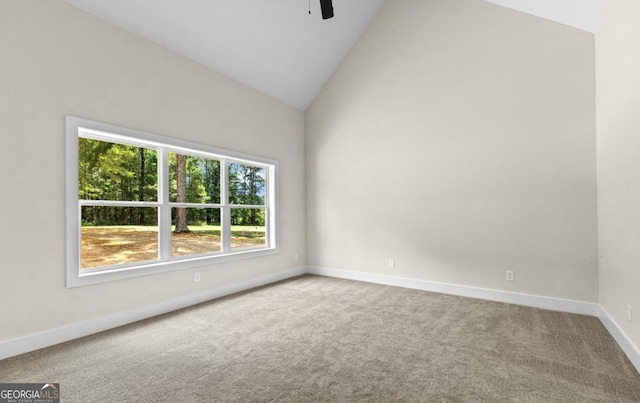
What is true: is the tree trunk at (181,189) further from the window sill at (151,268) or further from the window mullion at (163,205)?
the window sill at (151,268)

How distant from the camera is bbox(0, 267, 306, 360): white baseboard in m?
2.46

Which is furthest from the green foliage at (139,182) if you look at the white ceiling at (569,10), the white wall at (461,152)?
the white ceiling at (569,10)

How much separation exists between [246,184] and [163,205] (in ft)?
4.72

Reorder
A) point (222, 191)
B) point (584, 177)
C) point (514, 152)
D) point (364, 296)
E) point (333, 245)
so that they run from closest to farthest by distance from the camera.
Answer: point (584, 177) → point (514, 152) → point (364, 296) → point (222, 191) → point (333, 245)

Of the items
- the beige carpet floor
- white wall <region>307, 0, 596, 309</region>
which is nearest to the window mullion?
the beige carpet floor

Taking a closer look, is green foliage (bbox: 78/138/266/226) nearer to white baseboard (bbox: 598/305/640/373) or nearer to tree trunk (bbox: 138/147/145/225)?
tree trunk (bbox: 138/147/145/225)

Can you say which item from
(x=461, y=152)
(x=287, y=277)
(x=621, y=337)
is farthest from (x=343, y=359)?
(x=461, y=152)

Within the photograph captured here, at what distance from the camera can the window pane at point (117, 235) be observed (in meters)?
3.07

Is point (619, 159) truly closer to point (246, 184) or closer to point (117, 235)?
point (246, 184)

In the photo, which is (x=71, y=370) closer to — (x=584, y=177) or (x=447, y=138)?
(x=447, y=138)

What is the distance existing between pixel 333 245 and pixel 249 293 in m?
1.72

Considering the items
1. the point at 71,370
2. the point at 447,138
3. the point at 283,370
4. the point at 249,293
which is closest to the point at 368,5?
the point at 447,138

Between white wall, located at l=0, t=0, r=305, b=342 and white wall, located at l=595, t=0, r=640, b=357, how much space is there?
4218 millimetres

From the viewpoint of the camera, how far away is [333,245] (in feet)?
17.6
